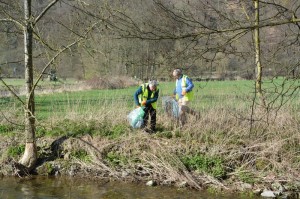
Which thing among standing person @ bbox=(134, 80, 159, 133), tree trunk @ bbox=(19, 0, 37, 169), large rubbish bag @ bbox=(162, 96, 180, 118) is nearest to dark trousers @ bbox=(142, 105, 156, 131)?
standing person @ bbox=(134, 80, 159, 133)

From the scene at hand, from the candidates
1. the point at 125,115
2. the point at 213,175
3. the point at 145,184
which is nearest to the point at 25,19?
the point at 125,115

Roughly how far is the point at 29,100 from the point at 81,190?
9.18 feet

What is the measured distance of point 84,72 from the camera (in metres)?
37.6

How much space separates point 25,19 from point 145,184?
5.26 m

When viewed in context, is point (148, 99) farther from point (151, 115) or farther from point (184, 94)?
point (184, 94)

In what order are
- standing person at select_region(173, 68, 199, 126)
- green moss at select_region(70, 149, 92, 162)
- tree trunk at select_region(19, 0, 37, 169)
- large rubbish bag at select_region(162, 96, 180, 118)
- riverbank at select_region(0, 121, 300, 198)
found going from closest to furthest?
1. riverbank at select_region(0, 121, 300, 198)
2. tree trunk at select_region(19, 0, 37, 169)
3. green moss at select_region(70, 149, 92, 162)
4. standing person at select_region(173, 68, 199, 126)
5. large rubbish bag at select_region(162, 96, 180, 118)

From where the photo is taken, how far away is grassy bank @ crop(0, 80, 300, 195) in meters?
10.7

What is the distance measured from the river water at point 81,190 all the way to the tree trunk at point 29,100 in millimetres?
696

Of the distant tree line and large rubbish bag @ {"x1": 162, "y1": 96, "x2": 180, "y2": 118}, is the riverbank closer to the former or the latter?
large rubbish bag @ {"x1": 162, "y1": 96, "x2": 180, "y2": 118}

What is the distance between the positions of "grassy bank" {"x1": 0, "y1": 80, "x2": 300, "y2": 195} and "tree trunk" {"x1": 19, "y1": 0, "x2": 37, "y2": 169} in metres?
0.39

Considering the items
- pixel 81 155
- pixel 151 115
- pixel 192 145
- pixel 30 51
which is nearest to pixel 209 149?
pixel 192 145

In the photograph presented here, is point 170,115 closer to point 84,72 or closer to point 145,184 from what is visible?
point 145,184

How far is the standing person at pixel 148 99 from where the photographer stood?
40.3ft

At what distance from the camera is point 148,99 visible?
40.4ft
